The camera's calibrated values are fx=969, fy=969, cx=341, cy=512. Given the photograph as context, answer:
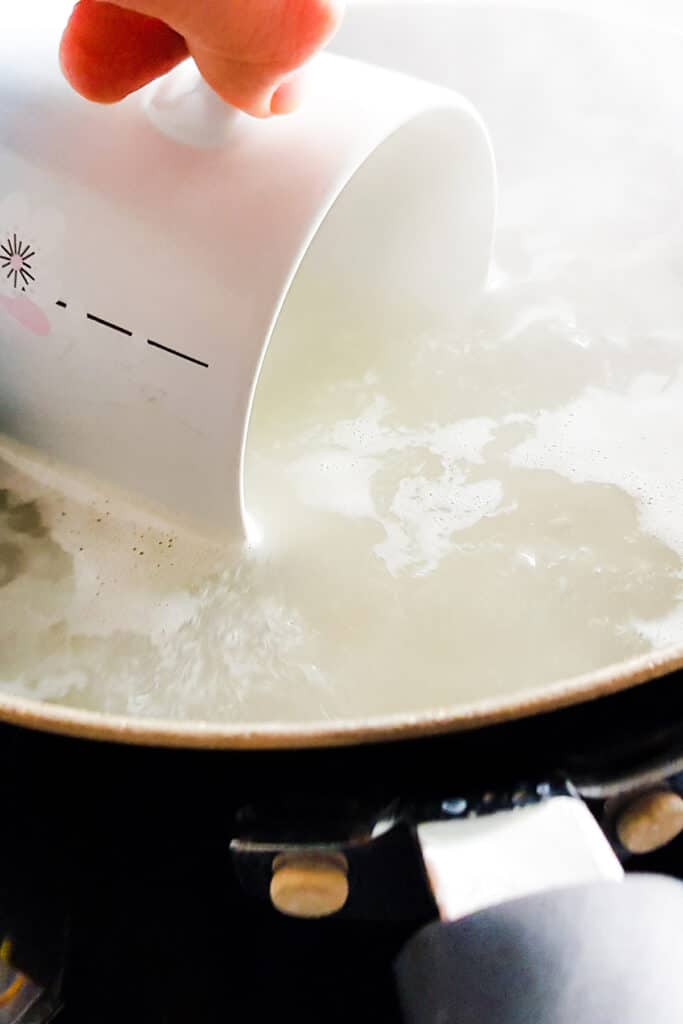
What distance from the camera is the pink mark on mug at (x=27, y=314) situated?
495 millimetres

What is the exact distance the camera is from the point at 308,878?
335 millimetres

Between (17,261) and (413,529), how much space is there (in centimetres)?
25

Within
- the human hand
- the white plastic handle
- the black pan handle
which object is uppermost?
the human hand

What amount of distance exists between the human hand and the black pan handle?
1.20ft

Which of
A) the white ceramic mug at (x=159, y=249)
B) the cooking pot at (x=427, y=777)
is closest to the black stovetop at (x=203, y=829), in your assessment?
the cooking pot at (x=427, y=777)

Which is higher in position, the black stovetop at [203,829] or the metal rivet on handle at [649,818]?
the metal rivet on handle at [649,818]

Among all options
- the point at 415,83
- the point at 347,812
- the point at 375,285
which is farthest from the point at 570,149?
the point at 347,812

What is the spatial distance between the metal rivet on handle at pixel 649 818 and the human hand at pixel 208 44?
31cm

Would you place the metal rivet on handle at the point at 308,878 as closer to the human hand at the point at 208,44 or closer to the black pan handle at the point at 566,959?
the black pan handle at the point at 566,959

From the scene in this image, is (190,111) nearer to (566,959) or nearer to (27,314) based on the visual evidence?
(27,314)

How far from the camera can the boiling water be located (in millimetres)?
479

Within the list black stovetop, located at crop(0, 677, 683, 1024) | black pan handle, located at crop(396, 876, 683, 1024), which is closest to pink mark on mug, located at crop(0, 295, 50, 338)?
black stovetop, located at crop(0, 677, 683, 1024)

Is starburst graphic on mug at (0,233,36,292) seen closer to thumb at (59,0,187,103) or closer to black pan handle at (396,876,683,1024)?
thumb at (59,0,187,103)

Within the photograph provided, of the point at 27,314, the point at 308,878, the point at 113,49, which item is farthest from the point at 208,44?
the point at 308,878
